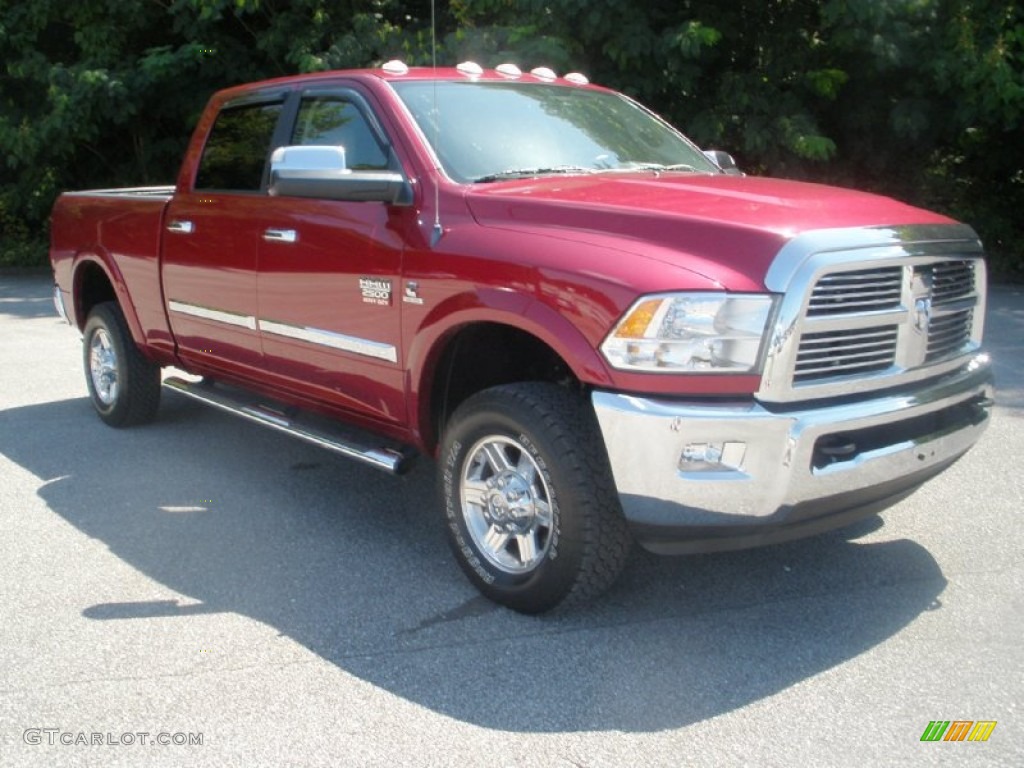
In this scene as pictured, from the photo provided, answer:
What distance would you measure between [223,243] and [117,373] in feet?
5.70

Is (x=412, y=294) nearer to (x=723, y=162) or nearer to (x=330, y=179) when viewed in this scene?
(x=330, y=179)

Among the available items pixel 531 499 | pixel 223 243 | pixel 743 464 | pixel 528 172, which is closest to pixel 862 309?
pixel 743 464

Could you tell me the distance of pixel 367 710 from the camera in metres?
3.34

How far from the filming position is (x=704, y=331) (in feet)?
11.2

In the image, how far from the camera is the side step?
4.53m

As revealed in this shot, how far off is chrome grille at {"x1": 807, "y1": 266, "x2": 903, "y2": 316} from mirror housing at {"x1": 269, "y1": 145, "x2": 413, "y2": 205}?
66.5 inches

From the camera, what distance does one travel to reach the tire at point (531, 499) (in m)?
3.69

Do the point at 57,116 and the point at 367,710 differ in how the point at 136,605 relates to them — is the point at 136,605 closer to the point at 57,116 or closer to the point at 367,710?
the point at 367,710

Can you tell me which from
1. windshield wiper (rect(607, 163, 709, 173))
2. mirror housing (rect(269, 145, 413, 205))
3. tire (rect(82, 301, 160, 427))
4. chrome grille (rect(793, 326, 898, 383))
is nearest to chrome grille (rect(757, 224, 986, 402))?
chrome grille (rect(793, 326, 898, 383))

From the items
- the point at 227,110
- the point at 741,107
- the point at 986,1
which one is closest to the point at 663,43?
the point at 741,107

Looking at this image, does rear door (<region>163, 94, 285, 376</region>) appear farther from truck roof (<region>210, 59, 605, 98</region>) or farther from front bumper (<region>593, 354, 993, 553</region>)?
front bumper (<region>593, 354, 993, 553</region>)

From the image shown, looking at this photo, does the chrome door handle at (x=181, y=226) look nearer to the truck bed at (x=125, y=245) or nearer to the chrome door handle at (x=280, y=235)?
the truck bed at (x=125, y=245)

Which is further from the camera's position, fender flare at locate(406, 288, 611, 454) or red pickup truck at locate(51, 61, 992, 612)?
fender flare at locate(406, 288, 611, 454)

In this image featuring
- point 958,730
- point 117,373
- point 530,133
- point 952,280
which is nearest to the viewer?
point 958,730
